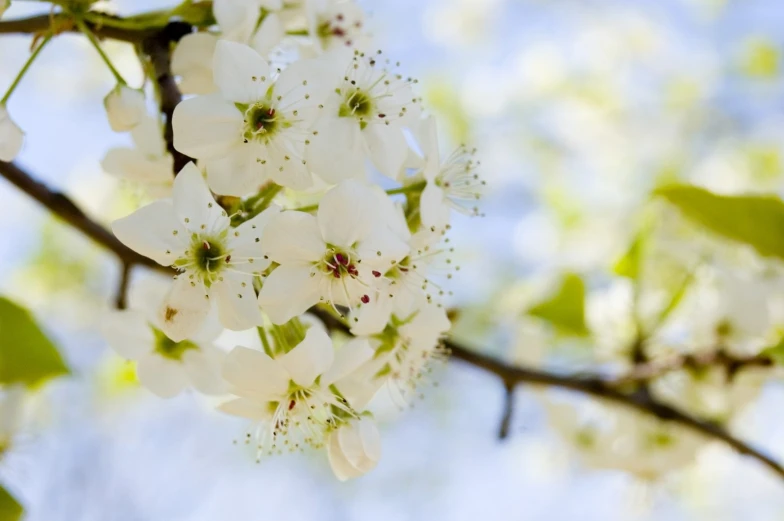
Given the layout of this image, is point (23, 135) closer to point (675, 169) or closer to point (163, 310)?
point (163, 310)

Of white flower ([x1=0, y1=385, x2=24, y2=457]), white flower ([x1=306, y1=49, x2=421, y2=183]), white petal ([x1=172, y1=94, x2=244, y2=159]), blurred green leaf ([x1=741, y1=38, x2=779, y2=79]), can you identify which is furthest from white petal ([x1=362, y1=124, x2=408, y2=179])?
blurred green leaf ([x1=741, y1=38, x2=779, y2=79])

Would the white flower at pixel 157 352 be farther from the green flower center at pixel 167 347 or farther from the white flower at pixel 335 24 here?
the white flower at pixel 335 24

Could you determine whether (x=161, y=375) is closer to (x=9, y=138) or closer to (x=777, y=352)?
(x=9, y=138)

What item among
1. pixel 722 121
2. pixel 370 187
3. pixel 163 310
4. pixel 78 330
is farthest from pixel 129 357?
pixel 722 121

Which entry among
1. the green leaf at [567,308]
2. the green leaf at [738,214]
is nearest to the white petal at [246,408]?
the green leaf at [738,214]

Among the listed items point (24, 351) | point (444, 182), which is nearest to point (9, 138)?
point (444, 182)

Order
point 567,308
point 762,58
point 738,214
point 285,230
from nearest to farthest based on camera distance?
point 285,230
point 738,214
point 567,308
point 762,58
